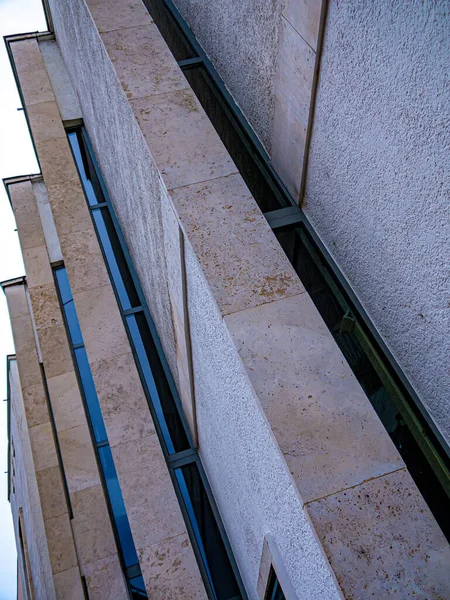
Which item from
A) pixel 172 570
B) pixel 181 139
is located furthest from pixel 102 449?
pixel 181 139

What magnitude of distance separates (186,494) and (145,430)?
0.92m

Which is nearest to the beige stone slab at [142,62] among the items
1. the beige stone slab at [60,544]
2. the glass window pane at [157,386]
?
the glass window pane at [157,386]

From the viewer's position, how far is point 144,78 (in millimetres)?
5594

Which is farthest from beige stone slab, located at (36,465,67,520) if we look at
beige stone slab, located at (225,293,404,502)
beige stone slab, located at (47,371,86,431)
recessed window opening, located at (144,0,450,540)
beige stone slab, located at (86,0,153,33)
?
beige stone slab, located at (86,0,153,33)

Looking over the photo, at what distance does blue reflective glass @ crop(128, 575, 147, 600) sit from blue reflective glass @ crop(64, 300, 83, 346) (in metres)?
4.27

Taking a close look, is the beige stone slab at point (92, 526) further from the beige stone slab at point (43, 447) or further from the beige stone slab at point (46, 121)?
the beige stone slab at point (46, 121)

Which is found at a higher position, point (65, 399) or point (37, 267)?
point (37, 267)

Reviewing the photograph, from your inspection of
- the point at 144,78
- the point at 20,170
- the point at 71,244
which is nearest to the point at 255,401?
the point at 144,78

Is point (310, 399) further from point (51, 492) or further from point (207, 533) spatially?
point (51, 492)

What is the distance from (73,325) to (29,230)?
10.4 ft

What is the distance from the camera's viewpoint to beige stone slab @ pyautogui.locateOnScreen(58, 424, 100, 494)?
8.62 metres

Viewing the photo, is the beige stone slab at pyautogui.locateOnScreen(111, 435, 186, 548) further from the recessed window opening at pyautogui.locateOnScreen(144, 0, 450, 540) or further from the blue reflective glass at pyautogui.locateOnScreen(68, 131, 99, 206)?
the blue reflective glass at pyautogui.locateOnScreen(68, 131, 99, 206)

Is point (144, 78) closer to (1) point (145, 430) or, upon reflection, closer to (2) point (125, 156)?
(2) point (125, 156)

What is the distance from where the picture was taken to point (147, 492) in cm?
667
